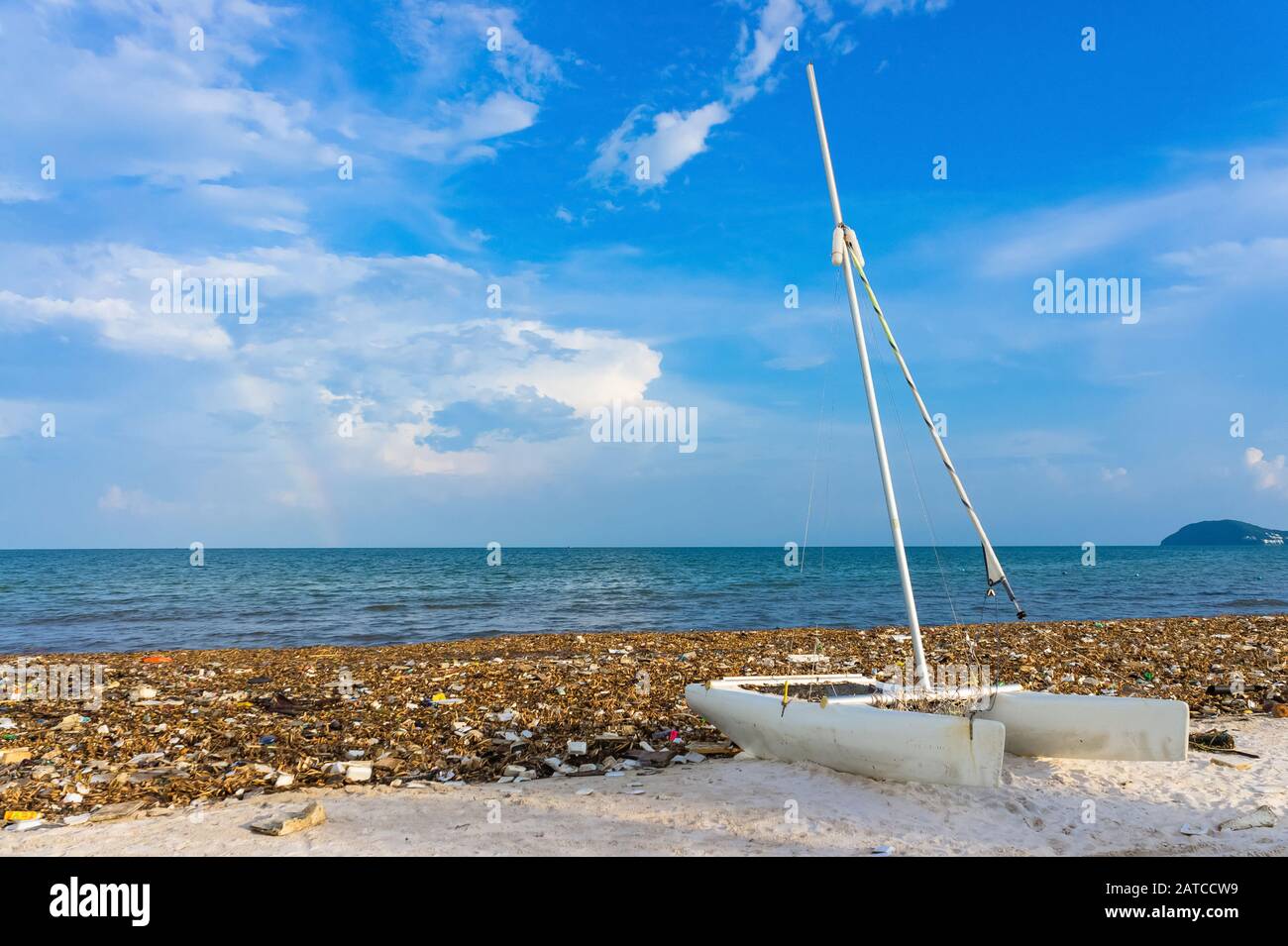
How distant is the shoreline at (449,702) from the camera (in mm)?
8727

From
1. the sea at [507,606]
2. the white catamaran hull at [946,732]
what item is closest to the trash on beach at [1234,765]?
the white catamaran hull at [946,732]

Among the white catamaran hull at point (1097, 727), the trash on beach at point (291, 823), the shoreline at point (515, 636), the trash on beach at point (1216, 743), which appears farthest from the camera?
the shoreline at point (515, 636)

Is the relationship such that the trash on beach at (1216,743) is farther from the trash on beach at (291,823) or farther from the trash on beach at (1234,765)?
the trash on beach at (291,823)

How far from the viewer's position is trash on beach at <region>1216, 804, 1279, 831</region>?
6.65 m

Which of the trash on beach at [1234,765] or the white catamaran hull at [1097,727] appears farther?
the trash on beach at [1234,765]

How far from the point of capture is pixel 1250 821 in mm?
6723

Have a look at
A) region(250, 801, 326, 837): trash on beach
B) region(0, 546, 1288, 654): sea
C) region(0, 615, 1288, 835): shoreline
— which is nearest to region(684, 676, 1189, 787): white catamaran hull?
region(0, 615, 1288, 835): shoreline

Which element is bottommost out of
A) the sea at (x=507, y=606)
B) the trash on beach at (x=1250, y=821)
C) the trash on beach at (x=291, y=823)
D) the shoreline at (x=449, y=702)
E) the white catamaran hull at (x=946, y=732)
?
the sea at (x=507, y=606)

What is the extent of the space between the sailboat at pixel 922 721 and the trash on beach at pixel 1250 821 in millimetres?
1315

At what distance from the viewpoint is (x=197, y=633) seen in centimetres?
2581

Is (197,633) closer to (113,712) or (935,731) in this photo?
(113,712)
